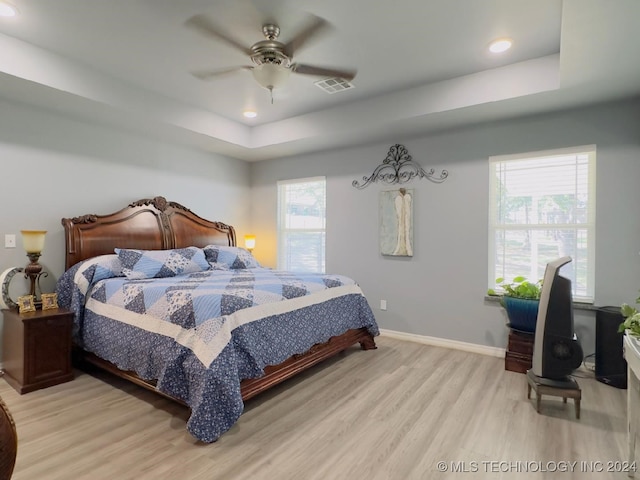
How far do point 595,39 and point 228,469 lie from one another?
10.9ft

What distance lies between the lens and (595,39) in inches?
86.7

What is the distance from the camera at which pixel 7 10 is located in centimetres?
238

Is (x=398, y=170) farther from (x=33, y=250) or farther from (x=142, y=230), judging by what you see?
(x=33, y=250)

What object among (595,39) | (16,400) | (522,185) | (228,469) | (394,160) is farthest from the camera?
(394,160)

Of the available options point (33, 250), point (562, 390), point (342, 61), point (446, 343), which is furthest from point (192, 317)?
point (446, 343)

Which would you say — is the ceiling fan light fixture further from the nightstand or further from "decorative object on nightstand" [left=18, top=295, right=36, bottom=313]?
"decorative object on nightstand" [left=18, top=295, right=36, bottom=313]

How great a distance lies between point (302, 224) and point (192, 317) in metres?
3.11

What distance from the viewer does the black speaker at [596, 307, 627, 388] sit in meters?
2.89

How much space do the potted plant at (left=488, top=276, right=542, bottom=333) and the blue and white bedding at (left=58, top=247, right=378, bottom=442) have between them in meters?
1.45

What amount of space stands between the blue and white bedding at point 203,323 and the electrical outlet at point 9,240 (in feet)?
1.68

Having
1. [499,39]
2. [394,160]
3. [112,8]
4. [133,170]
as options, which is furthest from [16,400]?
[499,39]

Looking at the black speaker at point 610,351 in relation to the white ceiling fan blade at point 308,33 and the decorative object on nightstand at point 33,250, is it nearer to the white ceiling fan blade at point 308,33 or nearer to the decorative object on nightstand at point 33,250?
the white ceiling fan blade at point 308,33

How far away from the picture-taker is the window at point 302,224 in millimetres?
5082

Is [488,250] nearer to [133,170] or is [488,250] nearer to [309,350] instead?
[309,350]
